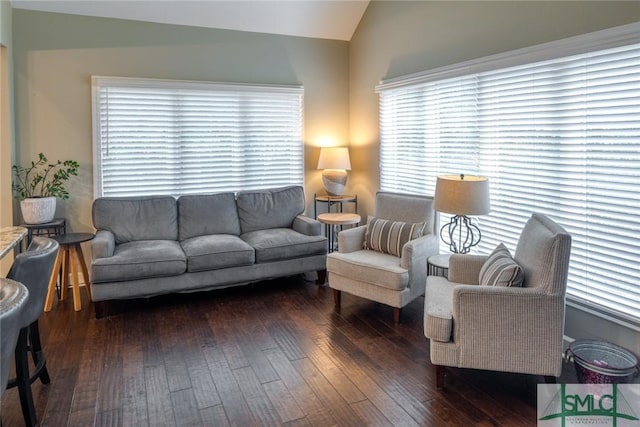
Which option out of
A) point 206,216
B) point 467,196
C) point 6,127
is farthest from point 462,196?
point 6,127

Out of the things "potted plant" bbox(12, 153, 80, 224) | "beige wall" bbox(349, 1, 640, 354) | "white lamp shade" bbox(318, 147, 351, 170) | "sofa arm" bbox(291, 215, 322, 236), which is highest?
"beige wall" bbox(349, 1, 640, 354)

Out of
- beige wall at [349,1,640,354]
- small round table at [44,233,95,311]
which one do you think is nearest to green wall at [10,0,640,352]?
beige wall at [349,1,640,354]

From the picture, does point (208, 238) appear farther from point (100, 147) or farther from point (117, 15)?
point (117, 15)

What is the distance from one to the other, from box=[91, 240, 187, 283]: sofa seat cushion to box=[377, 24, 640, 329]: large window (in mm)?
2580

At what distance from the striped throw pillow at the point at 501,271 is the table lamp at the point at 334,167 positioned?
2.53m

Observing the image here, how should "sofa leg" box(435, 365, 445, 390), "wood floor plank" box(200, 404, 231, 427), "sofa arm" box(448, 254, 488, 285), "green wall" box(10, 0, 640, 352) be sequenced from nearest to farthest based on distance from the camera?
"wood floor plank" box(200, 404, 231, 427)
"sofa leg" box(435, 365, 445, 390)
"sofa arm" box(448, 254, 488, 285)
"green wall" box(10, 0, 640, 352)

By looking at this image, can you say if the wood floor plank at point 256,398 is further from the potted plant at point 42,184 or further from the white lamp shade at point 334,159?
the white lamp shade at point 334,159

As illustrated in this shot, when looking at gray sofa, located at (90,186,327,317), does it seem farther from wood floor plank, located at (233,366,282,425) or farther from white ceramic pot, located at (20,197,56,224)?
wood floor plank, located at (233,366,282,425)

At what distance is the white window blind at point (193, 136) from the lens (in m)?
4.67

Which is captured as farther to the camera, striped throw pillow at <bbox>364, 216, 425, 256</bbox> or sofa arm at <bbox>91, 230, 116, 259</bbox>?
striped throw pillow at <bbox>364, 216, 425, 256</bbox>

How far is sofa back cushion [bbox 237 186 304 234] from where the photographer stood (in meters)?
4.90

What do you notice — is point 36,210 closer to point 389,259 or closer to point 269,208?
point 269,208

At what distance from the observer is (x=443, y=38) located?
412 cm

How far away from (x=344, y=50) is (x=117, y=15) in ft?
8.40
